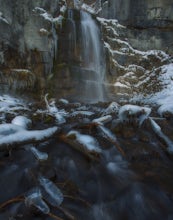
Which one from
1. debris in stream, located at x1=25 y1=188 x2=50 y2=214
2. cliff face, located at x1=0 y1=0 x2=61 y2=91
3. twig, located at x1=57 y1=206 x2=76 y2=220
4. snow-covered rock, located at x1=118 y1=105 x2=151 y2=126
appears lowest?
twig, located at x1=57 y1=206 x2=76 y2=220

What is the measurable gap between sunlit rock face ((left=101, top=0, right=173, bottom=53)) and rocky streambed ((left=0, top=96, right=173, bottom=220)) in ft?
34.1

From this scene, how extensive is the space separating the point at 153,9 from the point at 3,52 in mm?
11052

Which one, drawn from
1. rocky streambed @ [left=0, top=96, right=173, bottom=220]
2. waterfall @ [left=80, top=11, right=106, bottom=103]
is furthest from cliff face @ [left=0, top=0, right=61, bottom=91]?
rocky streambed @ [left=0, top=96, right=173, bottom=220]

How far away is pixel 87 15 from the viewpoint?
13.0m

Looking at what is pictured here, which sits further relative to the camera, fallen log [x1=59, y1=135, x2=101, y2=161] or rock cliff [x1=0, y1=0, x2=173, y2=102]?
rock cliff [x1=0, y1=0, x2=173, y2=102]

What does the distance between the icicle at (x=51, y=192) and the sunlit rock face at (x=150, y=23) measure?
12.9 meters

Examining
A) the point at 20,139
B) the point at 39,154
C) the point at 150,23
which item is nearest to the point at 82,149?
the point at 39,154

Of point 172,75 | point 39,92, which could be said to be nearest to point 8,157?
point 39,92

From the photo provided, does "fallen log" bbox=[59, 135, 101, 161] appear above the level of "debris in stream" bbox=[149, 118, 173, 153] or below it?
below

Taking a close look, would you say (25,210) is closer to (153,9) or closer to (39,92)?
(39,92)

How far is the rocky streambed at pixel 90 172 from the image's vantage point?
234 centimetres

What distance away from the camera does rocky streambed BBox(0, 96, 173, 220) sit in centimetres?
234

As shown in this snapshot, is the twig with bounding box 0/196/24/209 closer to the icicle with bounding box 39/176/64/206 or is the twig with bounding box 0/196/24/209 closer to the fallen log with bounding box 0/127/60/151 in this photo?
the icicle with bounding box 39/176/64/206

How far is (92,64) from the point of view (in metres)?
12.4
